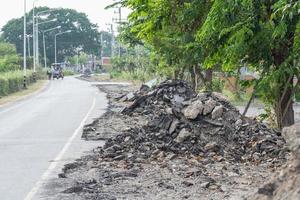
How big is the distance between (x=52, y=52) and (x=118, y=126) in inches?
4051

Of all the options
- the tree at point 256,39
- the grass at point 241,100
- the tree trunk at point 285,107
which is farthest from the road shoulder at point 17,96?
the tree at point 256,39

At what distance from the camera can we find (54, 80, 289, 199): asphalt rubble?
8461 mm

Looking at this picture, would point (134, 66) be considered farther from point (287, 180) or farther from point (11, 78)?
point (287, 180)

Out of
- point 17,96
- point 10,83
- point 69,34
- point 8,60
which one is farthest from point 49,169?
point 69,34

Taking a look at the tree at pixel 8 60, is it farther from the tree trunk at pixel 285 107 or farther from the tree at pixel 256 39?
the tree at pixel 256 39

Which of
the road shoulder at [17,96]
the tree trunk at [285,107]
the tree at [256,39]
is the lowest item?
the road shoulder at [17,96]

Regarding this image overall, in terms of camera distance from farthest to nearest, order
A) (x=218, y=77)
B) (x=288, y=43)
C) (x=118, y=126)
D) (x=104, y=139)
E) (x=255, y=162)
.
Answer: (x=218, y=77) → (x=118, y=126) → (x=104, y=139) → (x=255, y=162) → (x=288, y=43)

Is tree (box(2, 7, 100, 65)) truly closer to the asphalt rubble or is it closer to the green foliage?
the green foliage

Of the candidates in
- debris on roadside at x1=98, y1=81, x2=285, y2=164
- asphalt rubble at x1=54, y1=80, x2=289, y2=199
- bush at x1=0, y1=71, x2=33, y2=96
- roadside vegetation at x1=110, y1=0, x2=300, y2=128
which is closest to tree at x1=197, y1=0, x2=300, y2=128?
roadside vegetation at x1=110, y1=0, x2=300, y2=128

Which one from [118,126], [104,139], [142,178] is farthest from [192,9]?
[118,126]

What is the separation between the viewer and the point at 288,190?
4.89 m

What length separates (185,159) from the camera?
11.1 m

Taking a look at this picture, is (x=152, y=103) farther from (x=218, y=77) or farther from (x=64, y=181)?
(x=64, y=181)

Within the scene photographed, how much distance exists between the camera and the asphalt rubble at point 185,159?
27.8 feet
